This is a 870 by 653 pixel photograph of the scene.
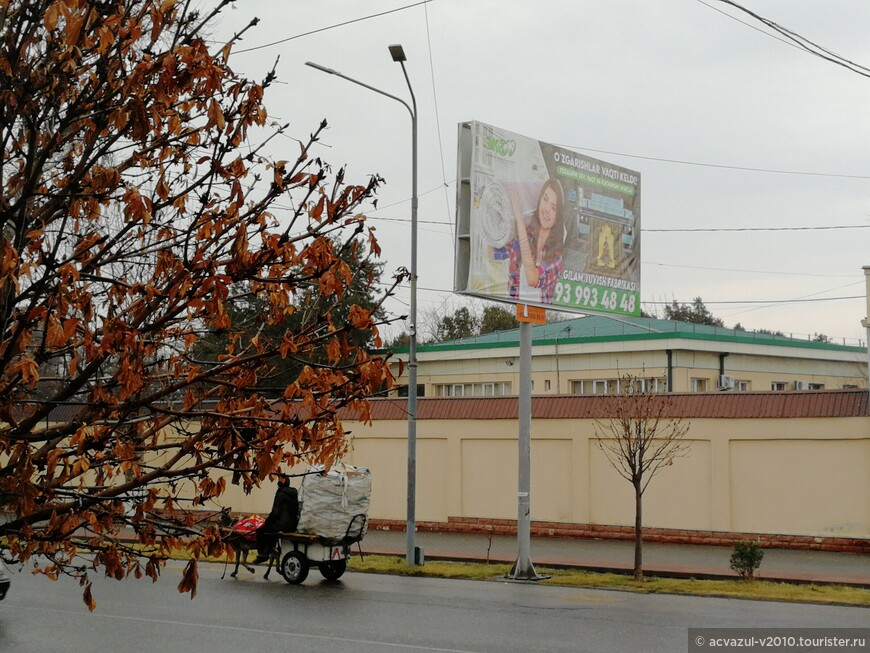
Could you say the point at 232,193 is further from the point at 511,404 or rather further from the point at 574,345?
the point at 574,345

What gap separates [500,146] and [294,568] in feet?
27.4

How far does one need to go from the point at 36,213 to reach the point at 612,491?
23460mm

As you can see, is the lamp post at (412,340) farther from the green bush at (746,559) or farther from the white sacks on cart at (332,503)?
the green bush at (746,559)

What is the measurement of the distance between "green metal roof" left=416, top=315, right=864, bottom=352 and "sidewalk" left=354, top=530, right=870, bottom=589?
51.9 ft

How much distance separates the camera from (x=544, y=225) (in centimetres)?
2019

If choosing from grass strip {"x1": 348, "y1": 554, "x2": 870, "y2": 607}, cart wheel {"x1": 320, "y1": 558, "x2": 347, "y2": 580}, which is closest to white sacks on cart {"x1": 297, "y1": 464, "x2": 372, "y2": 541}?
cart wheel {"x1": 320, "y1": 558, "x2": 347, "y2": 580}

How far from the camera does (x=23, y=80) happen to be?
4.03 m

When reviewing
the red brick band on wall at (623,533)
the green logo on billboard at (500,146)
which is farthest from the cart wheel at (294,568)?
the red brick band on wall at (623,533)

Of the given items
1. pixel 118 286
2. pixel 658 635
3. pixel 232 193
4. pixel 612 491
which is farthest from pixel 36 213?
pixel 612 491

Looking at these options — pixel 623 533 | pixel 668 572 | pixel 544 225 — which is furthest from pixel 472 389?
pixel 668 572

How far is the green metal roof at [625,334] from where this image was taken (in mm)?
41031

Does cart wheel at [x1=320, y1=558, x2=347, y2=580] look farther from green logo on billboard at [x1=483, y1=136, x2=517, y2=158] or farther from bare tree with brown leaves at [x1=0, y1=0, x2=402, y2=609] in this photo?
bare tree with brown leaves at [x1=0, y1=0, x2=402, y2=609]

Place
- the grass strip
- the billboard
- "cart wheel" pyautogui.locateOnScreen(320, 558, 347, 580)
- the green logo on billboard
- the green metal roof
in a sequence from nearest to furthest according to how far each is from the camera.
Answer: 1. the grass strip
2. "cart wheel" pyautogui.locateOnScreen(320, 558, 347, 580)
3. the billboard
4. the green logo on billboard
5. the green metal roof

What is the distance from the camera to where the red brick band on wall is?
23172 mm
